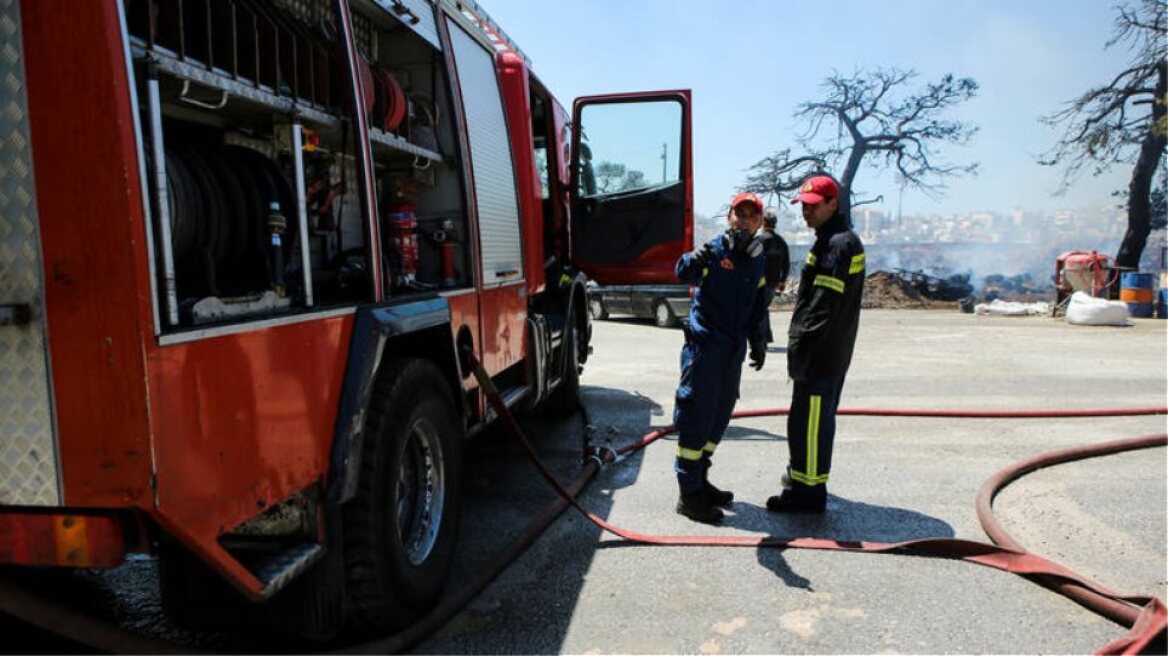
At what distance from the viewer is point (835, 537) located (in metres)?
3.94

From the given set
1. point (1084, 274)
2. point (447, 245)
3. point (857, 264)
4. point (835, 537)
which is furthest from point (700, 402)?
point (1084, 274)

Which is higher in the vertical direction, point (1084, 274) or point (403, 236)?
point (403, 236)

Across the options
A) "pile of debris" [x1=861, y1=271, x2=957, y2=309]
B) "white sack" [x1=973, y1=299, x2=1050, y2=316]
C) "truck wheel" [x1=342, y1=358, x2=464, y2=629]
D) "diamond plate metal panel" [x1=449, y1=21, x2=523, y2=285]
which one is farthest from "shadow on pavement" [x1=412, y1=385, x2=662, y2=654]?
"pile of debris" [x1=861, y1=271, x2=957, y2=309]

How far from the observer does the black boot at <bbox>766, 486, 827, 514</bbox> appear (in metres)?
4.25

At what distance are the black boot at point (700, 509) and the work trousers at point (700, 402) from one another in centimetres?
4

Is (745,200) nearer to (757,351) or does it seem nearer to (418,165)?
(757,351)

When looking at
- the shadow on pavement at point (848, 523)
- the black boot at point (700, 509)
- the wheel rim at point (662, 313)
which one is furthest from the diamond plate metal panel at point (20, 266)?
the wheel rim at point (662, 313)

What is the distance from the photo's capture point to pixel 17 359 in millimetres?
1728

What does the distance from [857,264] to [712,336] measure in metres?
0.89

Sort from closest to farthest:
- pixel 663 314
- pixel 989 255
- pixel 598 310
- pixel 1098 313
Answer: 1. pixel 1098 313
2. pixel 663 314
3. pixel 598 310
4. pixel 989 255

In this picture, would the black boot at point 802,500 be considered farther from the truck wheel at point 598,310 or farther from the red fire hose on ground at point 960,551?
the truck wheel at point 598,310

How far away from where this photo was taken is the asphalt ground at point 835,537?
114 inches

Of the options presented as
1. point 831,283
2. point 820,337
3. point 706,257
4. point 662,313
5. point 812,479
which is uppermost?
point 706,257

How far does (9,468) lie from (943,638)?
121 inches
